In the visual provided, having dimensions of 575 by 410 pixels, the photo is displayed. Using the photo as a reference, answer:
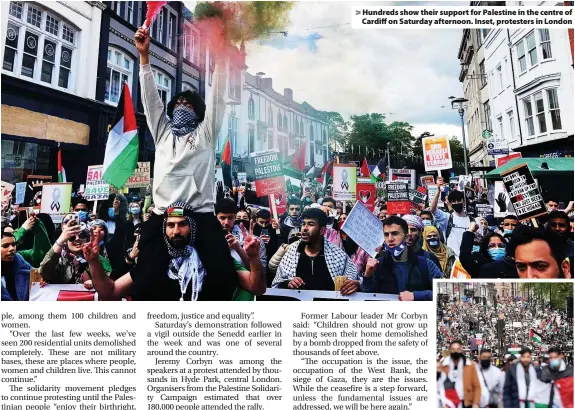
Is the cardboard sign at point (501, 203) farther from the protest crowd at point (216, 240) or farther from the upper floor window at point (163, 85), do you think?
the upper floor window at point (163, 85)

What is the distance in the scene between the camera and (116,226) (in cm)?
337

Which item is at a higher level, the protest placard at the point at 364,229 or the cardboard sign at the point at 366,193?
the cardboard sign at the point at 366,193

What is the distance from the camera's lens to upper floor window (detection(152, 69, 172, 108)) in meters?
3.31

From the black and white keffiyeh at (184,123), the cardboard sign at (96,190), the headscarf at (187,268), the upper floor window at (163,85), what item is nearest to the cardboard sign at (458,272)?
the headscarf at (187,268)

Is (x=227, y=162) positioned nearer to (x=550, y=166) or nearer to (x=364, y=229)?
(x=364, y=229)

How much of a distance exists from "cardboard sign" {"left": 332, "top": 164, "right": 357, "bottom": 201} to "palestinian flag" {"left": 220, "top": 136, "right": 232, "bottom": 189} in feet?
3.64

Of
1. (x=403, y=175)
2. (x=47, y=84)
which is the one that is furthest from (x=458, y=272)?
(x=47, y=84)

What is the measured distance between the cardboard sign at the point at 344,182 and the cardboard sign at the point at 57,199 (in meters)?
2.68

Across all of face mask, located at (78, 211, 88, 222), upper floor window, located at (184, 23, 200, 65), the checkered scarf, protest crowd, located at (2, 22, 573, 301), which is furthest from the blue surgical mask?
face mask, located at (78, 211, 88, 222)

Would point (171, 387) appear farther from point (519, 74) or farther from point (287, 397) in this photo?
point (519, 74)

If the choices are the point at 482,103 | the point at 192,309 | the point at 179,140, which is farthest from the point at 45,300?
the point at 482,103

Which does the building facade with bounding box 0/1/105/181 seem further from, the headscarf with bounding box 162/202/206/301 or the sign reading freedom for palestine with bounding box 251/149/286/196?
the sign reading freedom for palestine with bounding box 251/149/286/196

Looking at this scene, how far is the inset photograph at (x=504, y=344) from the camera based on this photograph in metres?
2.83

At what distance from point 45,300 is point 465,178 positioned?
4.25m
